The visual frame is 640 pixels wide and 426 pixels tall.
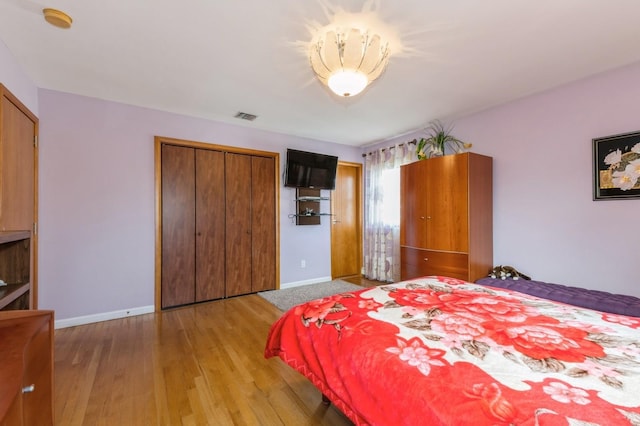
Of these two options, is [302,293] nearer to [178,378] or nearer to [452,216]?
[178,378]

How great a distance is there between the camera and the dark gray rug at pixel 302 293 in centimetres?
370

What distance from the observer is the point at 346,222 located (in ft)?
17.0

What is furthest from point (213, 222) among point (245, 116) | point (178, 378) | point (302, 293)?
point (178, 378)

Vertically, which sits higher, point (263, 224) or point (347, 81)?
point (347, 81)

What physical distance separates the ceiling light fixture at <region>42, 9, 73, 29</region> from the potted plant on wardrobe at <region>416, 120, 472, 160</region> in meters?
3.62

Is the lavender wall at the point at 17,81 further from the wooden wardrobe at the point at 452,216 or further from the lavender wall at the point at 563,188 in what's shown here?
the lavender wall at the point at 563,188

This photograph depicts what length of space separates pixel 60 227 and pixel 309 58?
3069 millimetres

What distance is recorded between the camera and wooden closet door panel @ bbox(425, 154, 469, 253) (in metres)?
3.09

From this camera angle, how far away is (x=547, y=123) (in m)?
2.87

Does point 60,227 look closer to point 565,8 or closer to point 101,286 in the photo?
point 101,286

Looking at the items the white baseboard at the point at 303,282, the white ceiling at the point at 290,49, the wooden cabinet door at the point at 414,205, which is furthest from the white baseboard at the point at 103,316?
the wooden cabinet door at the point at 414,205

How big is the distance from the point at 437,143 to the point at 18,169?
4356 millimetres

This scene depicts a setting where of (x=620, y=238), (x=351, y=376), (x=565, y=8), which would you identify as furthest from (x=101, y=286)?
(x=620, y=238)

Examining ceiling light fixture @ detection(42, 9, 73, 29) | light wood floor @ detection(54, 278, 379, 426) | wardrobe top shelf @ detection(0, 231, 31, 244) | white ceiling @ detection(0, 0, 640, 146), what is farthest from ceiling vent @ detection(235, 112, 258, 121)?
light wood floor @ detection(54, 278, 379, 426)
